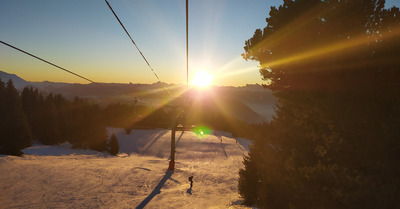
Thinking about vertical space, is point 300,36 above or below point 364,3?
below

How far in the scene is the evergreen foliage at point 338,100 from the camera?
22.3 ft

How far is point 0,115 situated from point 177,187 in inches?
1283

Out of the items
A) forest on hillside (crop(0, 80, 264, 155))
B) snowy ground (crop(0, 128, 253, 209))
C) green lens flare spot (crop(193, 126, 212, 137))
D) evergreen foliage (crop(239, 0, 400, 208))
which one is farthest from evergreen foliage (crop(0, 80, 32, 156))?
evergreen foliage (crop(239, 0, 400, 208))

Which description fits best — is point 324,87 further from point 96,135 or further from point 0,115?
point 96,135

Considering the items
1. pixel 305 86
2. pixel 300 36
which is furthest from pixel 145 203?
pixel 300 36

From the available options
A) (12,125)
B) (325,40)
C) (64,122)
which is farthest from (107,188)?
(64,122)

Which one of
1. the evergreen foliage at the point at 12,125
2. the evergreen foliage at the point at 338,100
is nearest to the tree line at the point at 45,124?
the evergreen foliage at the point at 12,125

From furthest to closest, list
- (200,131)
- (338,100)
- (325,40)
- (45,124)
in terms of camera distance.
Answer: (45,124) < (200,131) < (325,40) < (338,100)

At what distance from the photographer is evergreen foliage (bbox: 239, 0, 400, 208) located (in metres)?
6.79

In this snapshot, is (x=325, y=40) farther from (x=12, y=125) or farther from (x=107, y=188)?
(x=12, y=125)

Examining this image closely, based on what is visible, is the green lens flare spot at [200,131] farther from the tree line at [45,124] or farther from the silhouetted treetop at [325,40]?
the tree line at [45,124]

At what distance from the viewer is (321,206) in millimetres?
7547

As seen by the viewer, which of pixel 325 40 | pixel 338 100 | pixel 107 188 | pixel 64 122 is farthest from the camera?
pixel 64 122

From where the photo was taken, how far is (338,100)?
738cm
